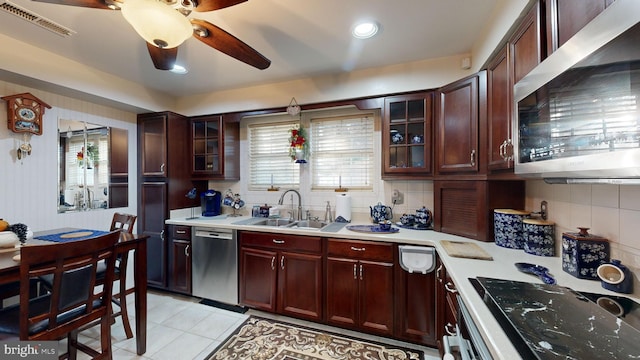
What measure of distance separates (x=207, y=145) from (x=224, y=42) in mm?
1949

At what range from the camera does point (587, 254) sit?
1135 mm

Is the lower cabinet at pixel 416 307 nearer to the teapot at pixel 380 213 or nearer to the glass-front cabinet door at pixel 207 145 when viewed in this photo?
the teapot at pixel 380 213

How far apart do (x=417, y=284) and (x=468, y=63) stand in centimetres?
198

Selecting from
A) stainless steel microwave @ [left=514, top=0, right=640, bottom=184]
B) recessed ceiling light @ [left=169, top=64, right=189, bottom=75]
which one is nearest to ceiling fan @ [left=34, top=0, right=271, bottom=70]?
recessed ceiling light @ [left=169, top=64, right=189, bottom=75]

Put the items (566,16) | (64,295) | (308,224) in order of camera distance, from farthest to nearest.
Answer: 1. (308,224)
2. (64,295)
3. (566,16)

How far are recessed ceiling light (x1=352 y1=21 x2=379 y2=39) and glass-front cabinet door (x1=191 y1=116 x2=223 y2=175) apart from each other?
2.00 m

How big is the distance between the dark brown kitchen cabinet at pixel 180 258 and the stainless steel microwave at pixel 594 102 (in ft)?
10.2

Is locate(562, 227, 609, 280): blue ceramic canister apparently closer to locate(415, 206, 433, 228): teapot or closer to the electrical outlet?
locate(415, 206, 433, 228): teapot

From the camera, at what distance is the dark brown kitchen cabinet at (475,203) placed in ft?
6.02

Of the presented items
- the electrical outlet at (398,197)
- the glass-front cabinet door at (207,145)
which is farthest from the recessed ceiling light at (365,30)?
the glass-front cabinet door at (207,145)

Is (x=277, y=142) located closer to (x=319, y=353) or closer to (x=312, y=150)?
(x=312, y=150)

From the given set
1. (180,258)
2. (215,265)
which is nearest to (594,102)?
(215,265)

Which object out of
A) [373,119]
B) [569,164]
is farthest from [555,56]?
[373,119]

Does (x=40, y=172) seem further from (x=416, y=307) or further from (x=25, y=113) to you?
(x=416, y=307)
